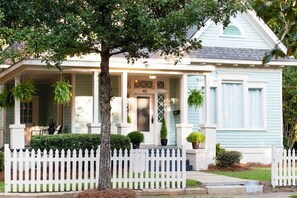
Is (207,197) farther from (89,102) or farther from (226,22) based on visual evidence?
(89,102)

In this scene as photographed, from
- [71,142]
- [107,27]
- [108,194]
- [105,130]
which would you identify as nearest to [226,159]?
[71,142]

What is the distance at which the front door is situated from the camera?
2044cm

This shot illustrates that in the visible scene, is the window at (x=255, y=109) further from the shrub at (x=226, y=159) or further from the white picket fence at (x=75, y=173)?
the white picket fence at (x=75, y=173)

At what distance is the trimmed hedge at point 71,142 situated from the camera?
49.6ft

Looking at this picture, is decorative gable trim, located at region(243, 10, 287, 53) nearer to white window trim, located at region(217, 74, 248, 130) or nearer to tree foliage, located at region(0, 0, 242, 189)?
white window trim, located at region(217, 74, 248, 130)

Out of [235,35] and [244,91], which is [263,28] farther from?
[244,91]

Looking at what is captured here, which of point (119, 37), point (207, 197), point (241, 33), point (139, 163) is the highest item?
point (241, 33)

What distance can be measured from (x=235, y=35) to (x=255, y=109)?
3194mm

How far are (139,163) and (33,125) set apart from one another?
9.99 meters

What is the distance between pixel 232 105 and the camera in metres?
21.5

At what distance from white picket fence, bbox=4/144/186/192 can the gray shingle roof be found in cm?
787

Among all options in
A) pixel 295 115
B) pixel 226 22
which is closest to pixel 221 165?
pixel 226 22

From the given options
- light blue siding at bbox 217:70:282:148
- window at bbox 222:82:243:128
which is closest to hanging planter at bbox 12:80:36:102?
light blue siding at bbox 217:70:282:148

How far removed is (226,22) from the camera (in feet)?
37.5
